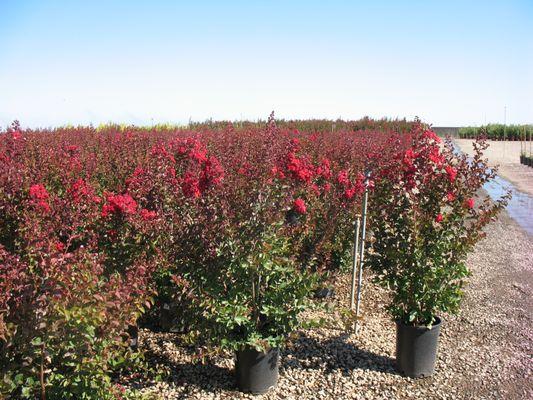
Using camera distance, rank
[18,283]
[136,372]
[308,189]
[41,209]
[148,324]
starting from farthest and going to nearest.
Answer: [308,189] < [148,324] < [136,372] < [41,209] < [18,283]

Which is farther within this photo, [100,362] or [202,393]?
[202,393]

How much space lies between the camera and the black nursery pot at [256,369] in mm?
3521

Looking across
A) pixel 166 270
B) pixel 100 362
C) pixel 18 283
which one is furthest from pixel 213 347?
pixel 18 283

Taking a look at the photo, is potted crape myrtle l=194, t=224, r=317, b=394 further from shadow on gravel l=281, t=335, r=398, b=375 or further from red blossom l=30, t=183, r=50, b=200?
red blossom l=30, t=183, r=50, b=200

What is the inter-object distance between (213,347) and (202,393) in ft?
1.16

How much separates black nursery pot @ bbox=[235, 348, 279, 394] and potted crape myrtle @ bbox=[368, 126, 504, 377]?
41.8 inches

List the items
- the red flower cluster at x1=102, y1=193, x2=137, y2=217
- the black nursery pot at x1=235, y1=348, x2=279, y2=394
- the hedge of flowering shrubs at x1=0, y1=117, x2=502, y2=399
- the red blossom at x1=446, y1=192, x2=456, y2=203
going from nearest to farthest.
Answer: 1. the hedge of flowering shrubs at x1=0, y1=117, x2=502, y2=399
2. the red flower cluster at x1=102, y1=193, x2=137, y2=217
3. the black nursery pot at x1=235, y1=348, x2=279, y2=394
4. the red blossom at x1=446, y1=192, x2=456, y2=203

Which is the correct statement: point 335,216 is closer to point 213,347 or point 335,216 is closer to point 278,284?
point 278,284

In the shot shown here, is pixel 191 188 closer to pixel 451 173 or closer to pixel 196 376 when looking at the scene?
pixel 196 376

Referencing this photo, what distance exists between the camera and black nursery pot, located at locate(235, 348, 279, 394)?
3.52 meters

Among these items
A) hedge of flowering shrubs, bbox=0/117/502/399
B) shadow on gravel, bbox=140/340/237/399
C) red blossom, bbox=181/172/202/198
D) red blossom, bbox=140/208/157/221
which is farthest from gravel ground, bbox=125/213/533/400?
red blossom, bbox=181/172/202/198

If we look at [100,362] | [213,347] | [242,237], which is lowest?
[213,347]

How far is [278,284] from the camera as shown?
11.8ft

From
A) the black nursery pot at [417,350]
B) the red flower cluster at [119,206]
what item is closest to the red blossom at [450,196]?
the black nursery pot at [417,350]
